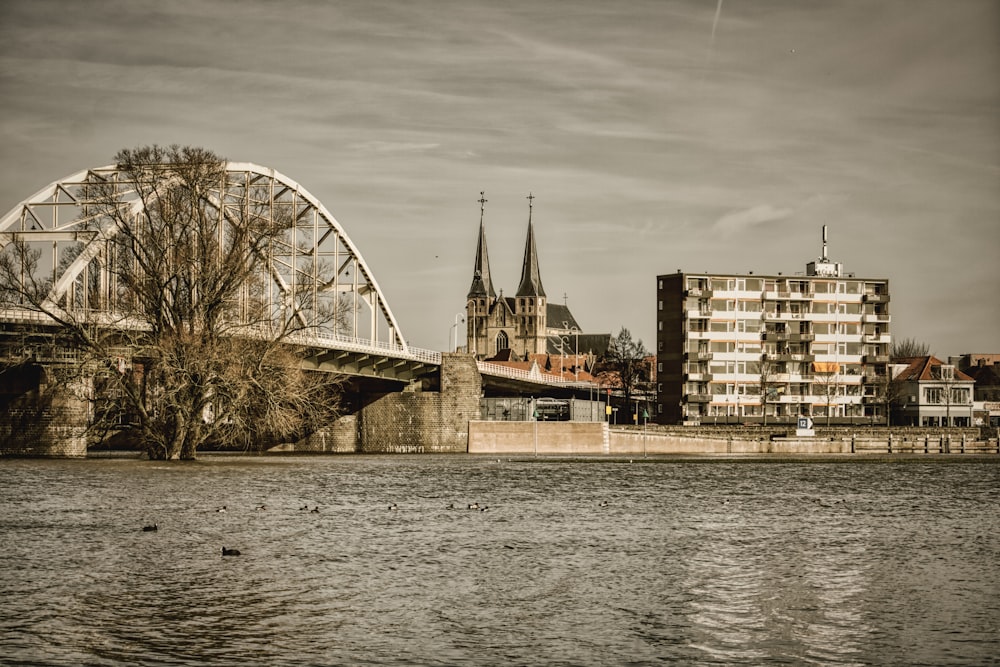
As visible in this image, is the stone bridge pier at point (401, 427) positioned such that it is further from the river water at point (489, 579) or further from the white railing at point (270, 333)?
the river water at point (489, 579)

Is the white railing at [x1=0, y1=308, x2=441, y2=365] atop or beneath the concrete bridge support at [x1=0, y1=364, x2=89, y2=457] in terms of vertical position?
atop

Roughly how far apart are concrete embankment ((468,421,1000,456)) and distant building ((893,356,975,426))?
93.7ft

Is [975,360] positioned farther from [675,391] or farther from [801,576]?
[801,576]

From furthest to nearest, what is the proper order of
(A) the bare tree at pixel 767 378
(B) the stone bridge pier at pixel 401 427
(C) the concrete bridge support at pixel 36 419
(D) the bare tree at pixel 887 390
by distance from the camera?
(D) the bare tree at pixel 887 390, (A) the bare tree at pixel 767 378, (B) the stone bridge pier at pixel 401 427, (C) the concrete bridge support at pixel 36 419

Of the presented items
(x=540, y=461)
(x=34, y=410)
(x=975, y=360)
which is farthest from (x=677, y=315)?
(x=975, y=360)

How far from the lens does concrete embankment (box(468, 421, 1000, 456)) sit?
98.8 meters

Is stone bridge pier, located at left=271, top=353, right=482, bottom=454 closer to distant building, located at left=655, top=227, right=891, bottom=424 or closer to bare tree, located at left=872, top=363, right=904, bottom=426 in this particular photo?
distant building, located at left=655, top=227, right=891, bottom=424

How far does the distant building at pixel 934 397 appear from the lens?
143 metres

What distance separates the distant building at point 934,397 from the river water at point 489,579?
100694 mm

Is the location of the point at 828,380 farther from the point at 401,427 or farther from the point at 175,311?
the point at 175,311

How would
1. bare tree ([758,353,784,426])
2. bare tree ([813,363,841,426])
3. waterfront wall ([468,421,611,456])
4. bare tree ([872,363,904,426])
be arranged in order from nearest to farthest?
waterfront wall ([468,421,611,456]), bare tree ([758,353,784,426]), bare tree ([813,363,841,426]), bare tree ([872,363,904,426])

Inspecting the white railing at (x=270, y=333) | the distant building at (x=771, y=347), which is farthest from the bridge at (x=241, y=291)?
the distant building at (x=771, y=347)

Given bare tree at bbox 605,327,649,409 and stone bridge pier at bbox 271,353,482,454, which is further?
bare tree at bbox 605,327,649,409

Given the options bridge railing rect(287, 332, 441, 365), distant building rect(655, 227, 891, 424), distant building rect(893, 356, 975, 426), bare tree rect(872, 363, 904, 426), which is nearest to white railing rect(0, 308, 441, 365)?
bridge railing rect(287, 332, 441, 365)
